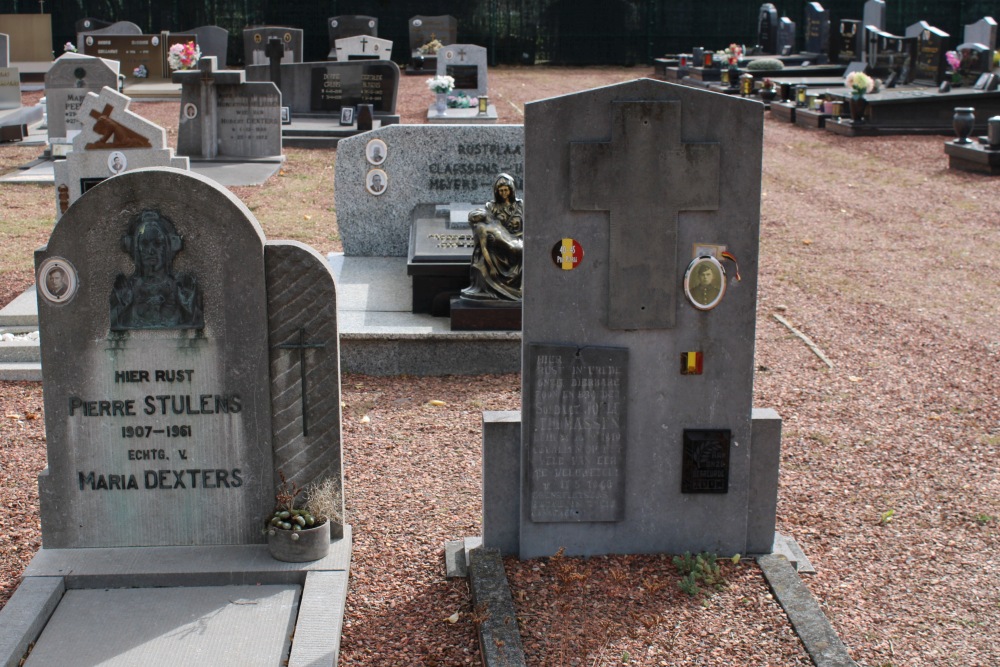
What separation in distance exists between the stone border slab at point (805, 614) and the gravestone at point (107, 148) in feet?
21.4

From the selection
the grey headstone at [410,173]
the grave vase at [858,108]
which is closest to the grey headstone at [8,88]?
the grey headstone at [410,173]

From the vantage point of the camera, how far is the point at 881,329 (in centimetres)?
954

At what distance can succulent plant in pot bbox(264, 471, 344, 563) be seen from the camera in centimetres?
521

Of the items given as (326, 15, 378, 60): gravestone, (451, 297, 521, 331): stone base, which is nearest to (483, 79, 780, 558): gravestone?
(451, 297, 521, 331): stone base

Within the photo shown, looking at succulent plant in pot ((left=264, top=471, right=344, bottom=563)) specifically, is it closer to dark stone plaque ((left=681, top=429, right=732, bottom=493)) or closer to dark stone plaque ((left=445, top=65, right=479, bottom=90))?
dark stone plaque ((left=681, top=429, right=732, bottom=493))

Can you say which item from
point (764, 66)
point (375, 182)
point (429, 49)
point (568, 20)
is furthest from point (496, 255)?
point (568, 20)

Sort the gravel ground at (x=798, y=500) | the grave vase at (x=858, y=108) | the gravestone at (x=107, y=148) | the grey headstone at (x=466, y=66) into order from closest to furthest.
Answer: the gravel ground at (x=798, y=500) → the gravestone at (x=107, y=148) → the grave vase at (x=858, y=108) → the grey headstone at (x=466, y=66)

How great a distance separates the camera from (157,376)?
5.23 m

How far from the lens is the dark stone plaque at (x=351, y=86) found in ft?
72.7

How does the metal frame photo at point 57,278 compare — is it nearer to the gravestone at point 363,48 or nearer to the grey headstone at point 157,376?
the grey headstone at point 157,376

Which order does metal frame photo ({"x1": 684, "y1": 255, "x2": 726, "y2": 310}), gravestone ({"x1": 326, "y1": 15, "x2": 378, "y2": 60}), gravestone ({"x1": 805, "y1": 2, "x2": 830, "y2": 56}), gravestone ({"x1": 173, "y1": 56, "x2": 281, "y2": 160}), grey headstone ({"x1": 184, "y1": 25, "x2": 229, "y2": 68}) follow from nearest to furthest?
metal frame photo ({"x1": 684, "y1": 255, "x2": 726, "y2": 310}) < gravestone ({"x1": 173, "y1": 56, "x2": 281, "y2": 160}) < gravestone ({"x1": 805, "y1": 2, "x2": 830, "y2": 56}) < grey headstone ({"x1": 184, "y1": 25, "x2": 229, "y2": 68}) < gravestone ({"x1": 326, "y1": 15, "x2": 378, "y2": 60})

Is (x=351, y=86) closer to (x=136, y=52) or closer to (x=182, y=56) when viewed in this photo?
(x=182, y=56)

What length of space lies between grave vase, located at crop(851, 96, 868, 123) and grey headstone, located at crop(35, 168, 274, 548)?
58.6 feet

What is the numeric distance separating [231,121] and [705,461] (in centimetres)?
1461
